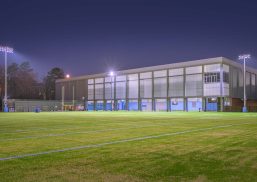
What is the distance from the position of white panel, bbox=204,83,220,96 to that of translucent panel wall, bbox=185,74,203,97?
4.24 ft

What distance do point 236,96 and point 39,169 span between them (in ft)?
239

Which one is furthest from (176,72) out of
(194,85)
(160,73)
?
(194,85)

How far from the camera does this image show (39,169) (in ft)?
18.6

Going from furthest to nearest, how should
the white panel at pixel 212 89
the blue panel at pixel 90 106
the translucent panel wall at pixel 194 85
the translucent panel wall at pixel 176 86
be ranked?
the blue panel at pixel 90 106, the translucent panel wall at pixel 176 86, the translucent panel wall at pixel 194 85, the white panel at pixel 212 89

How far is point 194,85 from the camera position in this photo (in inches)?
2849

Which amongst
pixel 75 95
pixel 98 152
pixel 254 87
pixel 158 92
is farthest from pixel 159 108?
pixel 98 152

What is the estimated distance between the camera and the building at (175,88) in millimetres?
68938

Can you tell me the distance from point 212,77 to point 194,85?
206 inches

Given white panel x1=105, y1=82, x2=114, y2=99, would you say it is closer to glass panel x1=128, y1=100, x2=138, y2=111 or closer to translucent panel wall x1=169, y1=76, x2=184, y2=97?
glass panel x1=128, y1=100, x2=138, y2=111

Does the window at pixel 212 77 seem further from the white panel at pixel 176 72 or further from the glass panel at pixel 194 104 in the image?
the white panel at pixel 176 72

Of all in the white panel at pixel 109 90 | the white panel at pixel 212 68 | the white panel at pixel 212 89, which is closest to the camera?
the white panel at pixel 212 89

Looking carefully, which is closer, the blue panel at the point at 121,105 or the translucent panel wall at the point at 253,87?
the translucent panel wall at the point at 253,87

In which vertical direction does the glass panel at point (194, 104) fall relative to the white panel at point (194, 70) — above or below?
below

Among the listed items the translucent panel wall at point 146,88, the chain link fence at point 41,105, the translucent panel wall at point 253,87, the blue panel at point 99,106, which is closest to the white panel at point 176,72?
the translucent panel wall at point 146,88
